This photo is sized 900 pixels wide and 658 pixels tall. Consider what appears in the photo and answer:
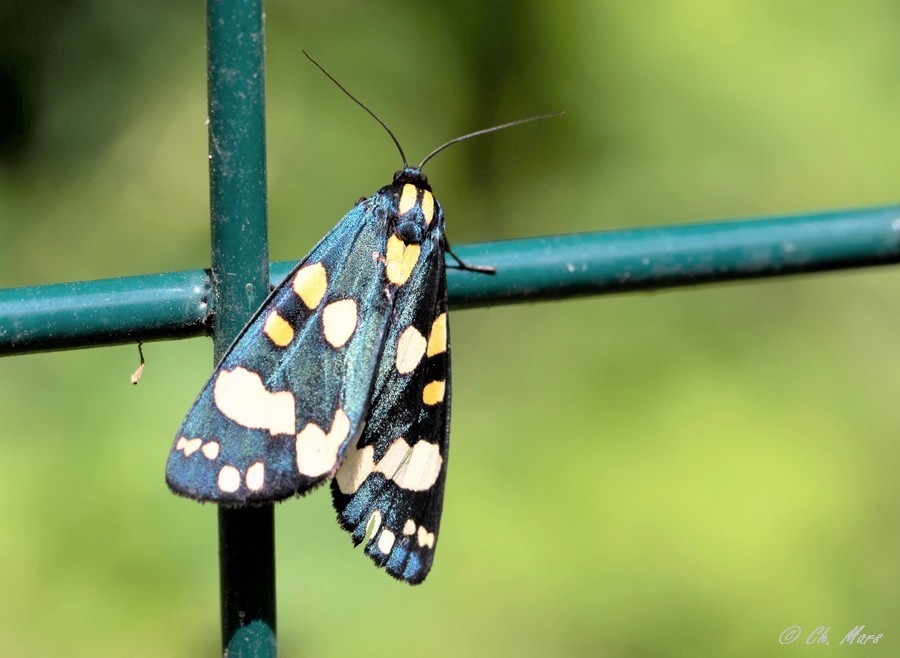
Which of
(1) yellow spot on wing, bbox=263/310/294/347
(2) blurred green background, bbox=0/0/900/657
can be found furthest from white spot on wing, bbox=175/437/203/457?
(2) blurred green background, bbox=0/0/900/657

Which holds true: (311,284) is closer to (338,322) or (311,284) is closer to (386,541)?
(338,322)

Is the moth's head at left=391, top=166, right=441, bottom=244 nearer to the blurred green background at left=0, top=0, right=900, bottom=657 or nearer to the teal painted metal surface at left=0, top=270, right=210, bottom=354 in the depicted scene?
the teal painted metal surface at left=0, top=270, right=210, bottom=354

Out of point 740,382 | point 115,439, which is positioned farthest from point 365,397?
point 740,382

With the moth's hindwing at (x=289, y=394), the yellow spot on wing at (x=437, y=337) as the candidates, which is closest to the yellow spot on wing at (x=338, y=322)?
the moth's hindwing at (x=289, y=394)

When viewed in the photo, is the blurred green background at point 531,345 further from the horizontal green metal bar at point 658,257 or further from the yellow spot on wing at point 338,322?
the horizontal green metal bar at point 658,257

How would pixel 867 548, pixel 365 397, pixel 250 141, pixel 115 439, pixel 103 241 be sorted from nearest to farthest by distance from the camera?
1. pixel 250 141
2. pixel 365 397
3. pixel 115 439
4. pixel 867 548
5. pixel 103 241

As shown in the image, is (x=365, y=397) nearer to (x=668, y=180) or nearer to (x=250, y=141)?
(x=250, y=141)

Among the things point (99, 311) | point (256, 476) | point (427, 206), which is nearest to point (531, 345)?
point (427, 206)
